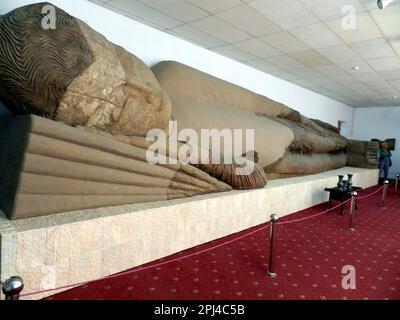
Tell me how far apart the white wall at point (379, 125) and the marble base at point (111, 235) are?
334 inches

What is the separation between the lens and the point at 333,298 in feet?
6.24

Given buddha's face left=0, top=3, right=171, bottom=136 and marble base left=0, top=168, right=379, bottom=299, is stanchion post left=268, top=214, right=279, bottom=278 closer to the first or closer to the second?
marble base left=0, top=168, right=379, bottom=299

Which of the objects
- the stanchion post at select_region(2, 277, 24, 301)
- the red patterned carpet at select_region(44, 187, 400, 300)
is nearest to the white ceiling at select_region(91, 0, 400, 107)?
the red patterned carpet at select_region(44, 187, 400, 300)

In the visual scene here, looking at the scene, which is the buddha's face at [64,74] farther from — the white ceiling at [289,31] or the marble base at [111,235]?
the white ceiling at [289,31]

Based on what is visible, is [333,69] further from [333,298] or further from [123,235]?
[123,235]

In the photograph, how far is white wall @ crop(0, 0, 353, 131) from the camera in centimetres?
307

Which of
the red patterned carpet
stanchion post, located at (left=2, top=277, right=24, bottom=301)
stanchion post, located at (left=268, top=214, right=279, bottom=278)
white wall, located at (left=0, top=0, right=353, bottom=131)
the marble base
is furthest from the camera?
white wall, located at (left=0, top=0, right=353, bottom=131)

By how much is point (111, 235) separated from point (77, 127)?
0.80m

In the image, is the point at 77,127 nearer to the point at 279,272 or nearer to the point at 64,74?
the point at 64,74

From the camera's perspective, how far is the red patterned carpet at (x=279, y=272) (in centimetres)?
186

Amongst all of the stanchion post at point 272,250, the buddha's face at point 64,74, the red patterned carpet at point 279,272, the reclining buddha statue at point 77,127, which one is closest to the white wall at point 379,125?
the red patterned carpet at point 279,272

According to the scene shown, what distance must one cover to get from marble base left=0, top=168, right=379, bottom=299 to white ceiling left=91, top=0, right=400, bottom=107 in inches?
81.2
